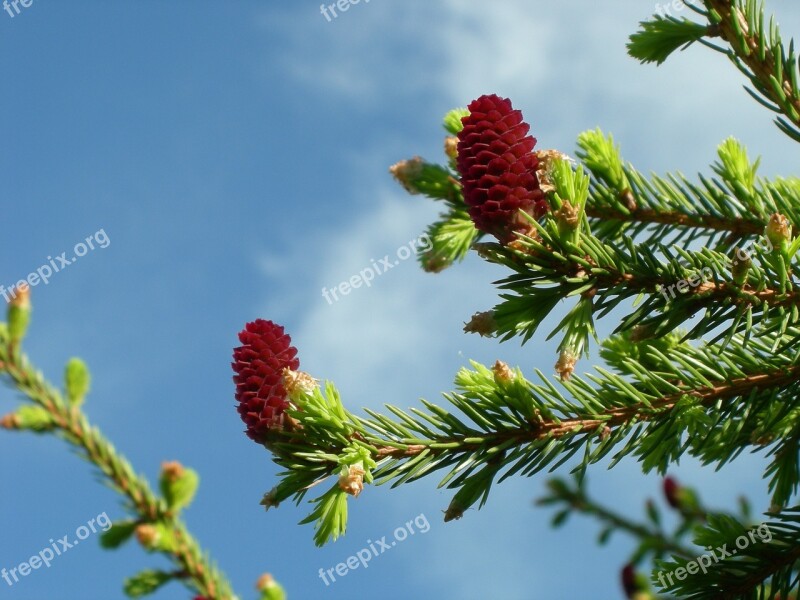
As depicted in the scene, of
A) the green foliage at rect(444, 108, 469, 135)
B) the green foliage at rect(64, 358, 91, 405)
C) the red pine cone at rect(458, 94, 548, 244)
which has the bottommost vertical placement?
the green foliage at rect(64, 358, 91, 405)

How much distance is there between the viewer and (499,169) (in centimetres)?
235

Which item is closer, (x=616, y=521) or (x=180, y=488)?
(x=180, y=488)

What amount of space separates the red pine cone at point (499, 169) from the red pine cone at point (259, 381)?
27.0 inches

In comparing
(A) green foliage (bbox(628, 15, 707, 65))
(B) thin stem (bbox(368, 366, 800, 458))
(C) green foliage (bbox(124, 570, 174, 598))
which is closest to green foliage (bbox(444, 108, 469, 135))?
(A) green foliage (bbox(628, 15, 707, 65))

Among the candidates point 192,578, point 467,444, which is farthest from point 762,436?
point 192,578

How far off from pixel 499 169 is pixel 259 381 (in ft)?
2.89

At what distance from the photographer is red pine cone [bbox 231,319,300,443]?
2359 mm

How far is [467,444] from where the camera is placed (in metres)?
2.43

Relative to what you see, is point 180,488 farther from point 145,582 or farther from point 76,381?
point 76,381

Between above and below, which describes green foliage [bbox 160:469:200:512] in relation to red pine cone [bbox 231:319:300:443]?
below

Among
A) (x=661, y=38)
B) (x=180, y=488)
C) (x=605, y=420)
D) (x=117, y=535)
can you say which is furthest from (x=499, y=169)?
(x=117, y=535)

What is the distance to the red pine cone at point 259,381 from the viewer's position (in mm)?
2359

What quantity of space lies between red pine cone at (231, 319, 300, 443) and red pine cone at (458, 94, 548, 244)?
687mm

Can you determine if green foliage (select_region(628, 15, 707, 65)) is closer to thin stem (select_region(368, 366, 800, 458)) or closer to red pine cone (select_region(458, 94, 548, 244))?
red pine cone (select_region(458, 94, 548, 244))
